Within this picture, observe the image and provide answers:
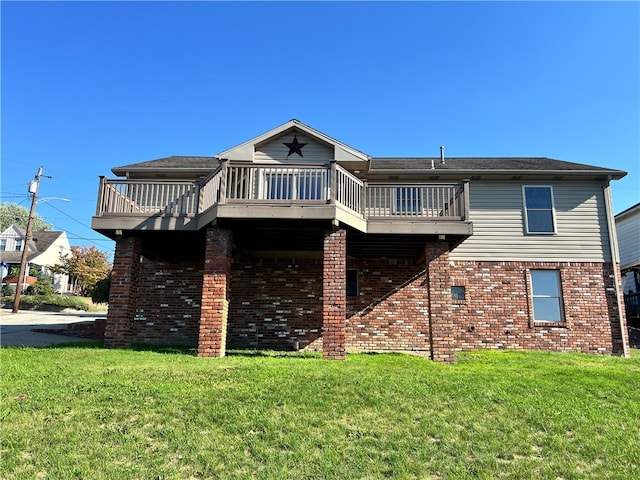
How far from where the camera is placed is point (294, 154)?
11.9 meters

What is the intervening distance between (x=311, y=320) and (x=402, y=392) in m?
6.63

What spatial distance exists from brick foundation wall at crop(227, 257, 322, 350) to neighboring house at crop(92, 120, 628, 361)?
4 centimetres

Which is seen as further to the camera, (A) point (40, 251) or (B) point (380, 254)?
(A) point (40, 251)

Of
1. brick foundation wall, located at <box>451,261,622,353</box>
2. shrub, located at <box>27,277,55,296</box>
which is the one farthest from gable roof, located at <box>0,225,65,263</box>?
brick foundation wall, located at <box>451,261,622,353</box>

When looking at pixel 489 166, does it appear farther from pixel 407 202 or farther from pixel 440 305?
pixel 440 305

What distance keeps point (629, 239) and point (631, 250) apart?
53 centimetres

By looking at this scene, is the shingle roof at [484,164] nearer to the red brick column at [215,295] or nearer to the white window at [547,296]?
the white window at [547,296]

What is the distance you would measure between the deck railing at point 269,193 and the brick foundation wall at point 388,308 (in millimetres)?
2524

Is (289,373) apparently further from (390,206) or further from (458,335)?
(458,335)

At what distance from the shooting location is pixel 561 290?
12.8 meters

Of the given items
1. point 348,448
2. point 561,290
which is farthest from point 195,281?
point 561,290

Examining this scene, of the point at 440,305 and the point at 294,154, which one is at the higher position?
the point at 294,154

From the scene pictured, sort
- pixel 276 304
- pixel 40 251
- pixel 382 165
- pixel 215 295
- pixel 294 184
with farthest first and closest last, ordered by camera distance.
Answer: pixel 40 251, pixel 382 165, pixel 276 304, pixel 294 184, pixel 215 295

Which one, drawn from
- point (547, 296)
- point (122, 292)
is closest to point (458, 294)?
point (547, 296)
